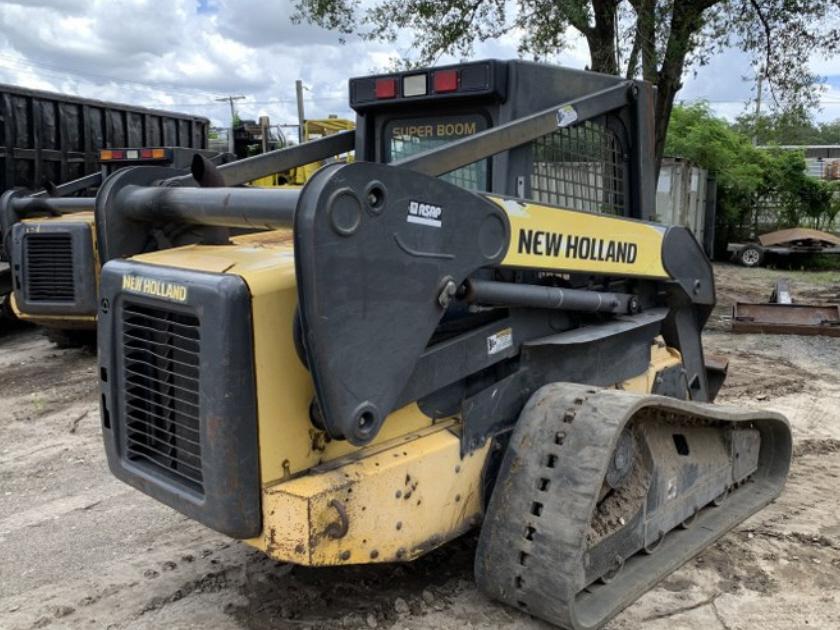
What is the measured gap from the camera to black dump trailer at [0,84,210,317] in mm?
10461

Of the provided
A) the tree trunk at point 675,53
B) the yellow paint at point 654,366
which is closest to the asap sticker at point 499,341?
the yellow paint at point 654,366

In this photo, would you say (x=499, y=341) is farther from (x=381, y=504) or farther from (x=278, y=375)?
(x=278, y=375)

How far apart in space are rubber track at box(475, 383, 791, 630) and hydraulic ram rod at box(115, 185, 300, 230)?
120 centimetres

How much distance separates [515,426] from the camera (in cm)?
323

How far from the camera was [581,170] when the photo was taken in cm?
373

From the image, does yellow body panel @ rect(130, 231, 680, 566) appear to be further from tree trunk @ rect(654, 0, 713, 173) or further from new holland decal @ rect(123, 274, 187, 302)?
tree trunk @ rect(654, 0, 713, 173)

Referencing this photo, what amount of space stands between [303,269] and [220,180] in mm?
1104

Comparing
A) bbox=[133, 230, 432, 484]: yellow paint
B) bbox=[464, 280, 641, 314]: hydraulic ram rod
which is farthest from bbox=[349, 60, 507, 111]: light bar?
bbox=[133, 230, 432, 484]: yellow paint

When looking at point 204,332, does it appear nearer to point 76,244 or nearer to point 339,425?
point 339,425

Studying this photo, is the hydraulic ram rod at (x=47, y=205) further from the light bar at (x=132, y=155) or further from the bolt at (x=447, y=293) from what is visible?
the bolt at (x=447, y=293)

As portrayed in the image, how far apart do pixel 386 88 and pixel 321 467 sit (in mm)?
1681

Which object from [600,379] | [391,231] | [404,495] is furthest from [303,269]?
[600,379]

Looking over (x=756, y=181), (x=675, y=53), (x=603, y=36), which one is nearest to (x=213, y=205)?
(x=675, y=53)

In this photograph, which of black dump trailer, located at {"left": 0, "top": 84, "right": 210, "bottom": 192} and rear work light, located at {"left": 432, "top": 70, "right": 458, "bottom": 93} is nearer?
rear work light, located at {"left": 432, "top": 70, "right": 458, "bottom": 93}
